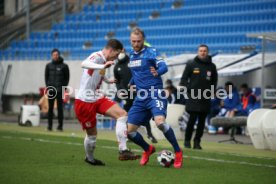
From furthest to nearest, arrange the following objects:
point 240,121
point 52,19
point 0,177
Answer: point 52,19, point 240,121, point 0,177

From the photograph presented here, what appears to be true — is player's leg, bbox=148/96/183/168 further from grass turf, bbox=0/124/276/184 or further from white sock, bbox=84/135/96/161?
white sock, bbox=84/135/96/161

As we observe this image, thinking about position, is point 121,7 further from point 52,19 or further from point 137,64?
point 137,64

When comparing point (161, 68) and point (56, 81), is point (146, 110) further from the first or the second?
point (56, 81)

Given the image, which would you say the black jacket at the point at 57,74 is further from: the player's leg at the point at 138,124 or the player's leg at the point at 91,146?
the player's leg at the point at 91,146

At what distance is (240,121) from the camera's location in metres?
19.5

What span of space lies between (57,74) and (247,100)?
570 centimetres

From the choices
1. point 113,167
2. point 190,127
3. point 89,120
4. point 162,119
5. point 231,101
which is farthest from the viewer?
point 231,101

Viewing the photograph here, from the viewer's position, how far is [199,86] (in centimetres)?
1597

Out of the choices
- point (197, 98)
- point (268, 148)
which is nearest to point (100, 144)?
point (197, 98)

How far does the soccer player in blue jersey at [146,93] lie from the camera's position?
477 inches

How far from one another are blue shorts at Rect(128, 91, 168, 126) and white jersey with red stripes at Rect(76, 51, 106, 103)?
793 mm

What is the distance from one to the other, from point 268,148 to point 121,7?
19290mm

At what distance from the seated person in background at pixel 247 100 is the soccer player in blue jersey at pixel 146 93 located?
10667mm

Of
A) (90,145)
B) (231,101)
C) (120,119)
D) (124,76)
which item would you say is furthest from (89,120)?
(231,101)
